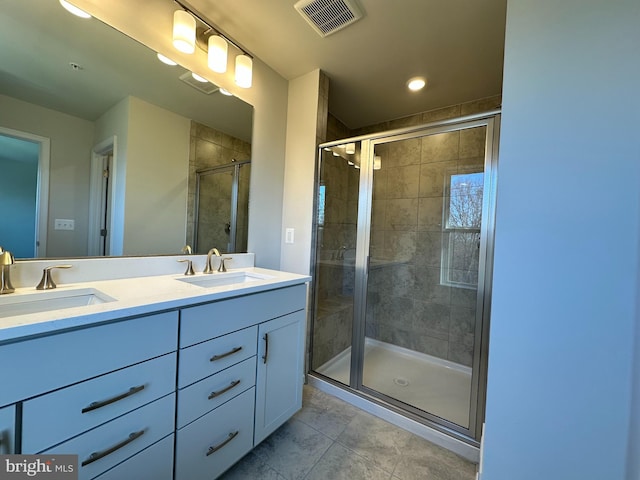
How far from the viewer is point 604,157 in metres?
0.80

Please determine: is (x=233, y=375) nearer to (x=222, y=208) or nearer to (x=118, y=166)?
(x=222, y=208)

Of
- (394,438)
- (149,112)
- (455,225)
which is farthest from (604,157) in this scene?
(149,112)

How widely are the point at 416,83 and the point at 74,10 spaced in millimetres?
2093

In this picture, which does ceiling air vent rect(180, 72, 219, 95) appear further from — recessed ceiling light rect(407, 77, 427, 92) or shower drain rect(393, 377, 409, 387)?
shower drain rect(393, 377, 409, 387)

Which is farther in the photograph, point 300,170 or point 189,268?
point 300,170

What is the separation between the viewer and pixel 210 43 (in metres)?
1.45

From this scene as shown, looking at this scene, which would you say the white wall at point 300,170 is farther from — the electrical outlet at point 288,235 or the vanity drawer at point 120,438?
the vanity drawer at point 120,438

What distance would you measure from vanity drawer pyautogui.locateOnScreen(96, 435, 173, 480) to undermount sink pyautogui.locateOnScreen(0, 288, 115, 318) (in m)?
0.52

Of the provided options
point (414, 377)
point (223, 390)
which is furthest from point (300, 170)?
point (414, 377)

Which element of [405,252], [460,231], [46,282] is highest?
[460,231]

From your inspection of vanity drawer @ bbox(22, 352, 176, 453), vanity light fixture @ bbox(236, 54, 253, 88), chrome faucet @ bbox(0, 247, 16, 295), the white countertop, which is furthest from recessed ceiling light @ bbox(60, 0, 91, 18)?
vanity drawer @ bbox(22, 352, 176, 453)

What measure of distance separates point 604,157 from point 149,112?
6.49ft

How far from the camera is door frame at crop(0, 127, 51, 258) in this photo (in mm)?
1027

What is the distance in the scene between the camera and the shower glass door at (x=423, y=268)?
200cm
